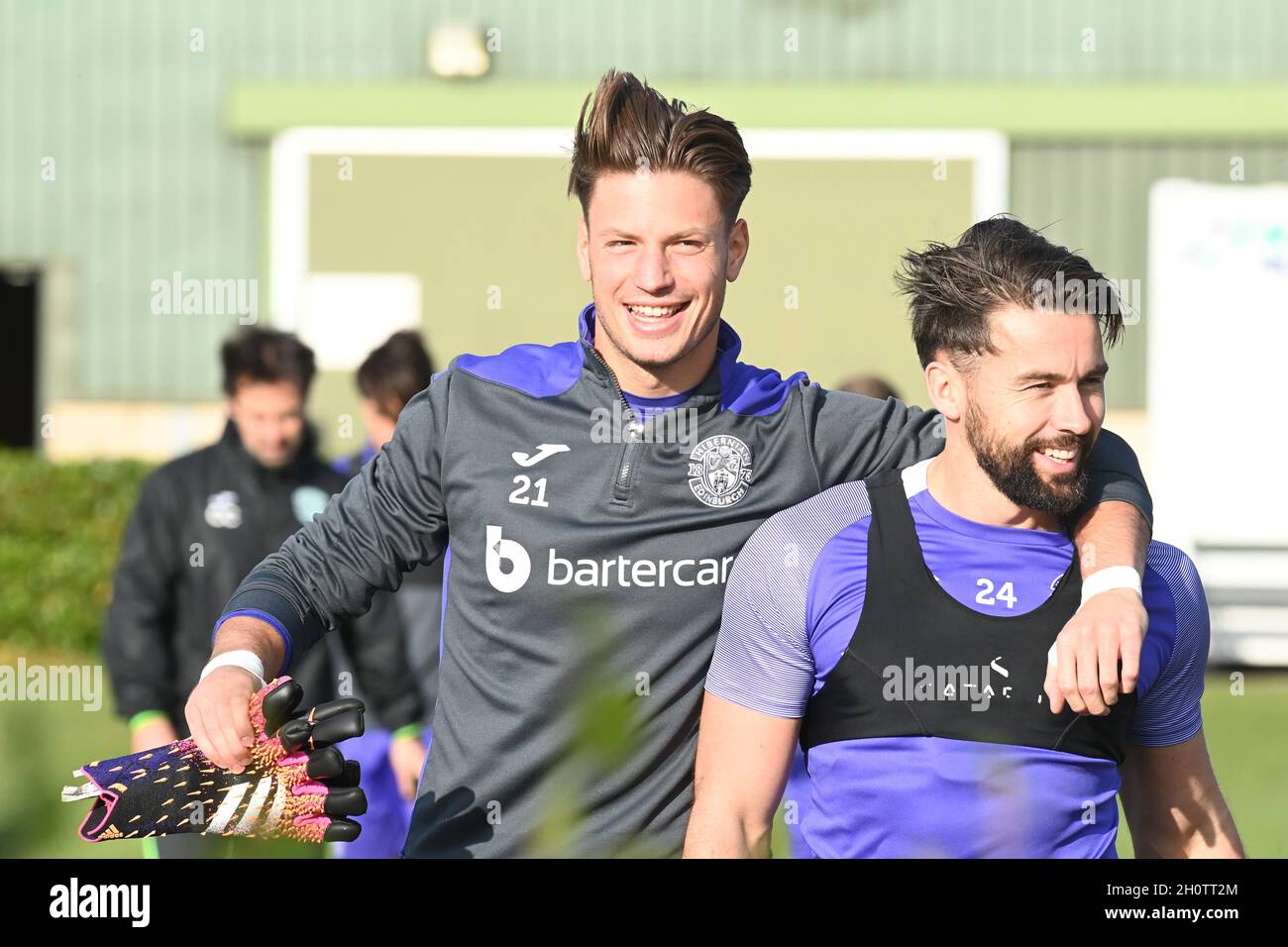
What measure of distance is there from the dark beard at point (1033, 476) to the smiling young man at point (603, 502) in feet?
0.30

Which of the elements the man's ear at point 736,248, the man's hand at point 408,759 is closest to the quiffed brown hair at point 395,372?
the man's hand at point 408,759

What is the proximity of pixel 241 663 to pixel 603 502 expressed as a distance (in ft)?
2.33

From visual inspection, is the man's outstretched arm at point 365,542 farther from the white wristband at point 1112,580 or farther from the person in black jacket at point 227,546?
the person in black jacket at point 227,546

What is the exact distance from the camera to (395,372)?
5.90 meters

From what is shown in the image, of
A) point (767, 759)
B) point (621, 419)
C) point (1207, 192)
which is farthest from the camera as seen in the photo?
point (1207, 192)

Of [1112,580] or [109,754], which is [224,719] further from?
[109,754]

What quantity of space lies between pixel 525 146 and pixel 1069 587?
32.9ft

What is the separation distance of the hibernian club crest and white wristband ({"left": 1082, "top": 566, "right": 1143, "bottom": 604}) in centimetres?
65

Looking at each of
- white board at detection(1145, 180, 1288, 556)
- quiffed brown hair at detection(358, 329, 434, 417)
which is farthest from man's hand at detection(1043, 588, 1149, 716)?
white board at detection(1145, 180, 1288, 556)

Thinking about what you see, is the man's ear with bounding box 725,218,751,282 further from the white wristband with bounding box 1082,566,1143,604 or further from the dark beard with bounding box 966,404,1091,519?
the white wristband with bounding box 1082,566,1143,604

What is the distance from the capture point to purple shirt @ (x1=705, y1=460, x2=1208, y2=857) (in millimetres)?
2684
